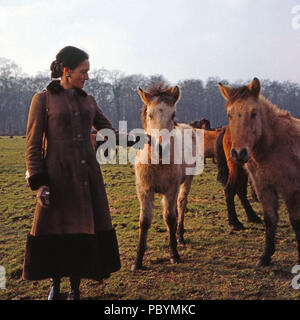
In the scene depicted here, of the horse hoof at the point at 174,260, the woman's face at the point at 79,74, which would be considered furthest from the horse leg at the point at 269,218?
the woman's face at the point at 79,74

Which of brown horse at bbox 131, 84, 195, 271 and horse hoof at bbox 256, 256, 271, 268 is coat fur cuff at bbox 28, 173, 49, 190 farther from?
horse hoof at bbox 256, 256, 271, 268

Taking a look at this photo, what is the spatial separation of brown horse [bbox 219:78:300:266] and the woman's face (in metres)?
1.69

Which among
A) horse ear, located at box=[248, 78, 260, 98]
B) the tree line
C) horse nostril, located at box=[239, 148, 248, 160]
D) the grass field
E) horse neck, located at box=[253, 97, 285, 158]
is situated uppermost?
the tree line

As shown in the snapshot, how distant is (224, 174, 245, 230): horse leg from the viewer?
5363 millimetres

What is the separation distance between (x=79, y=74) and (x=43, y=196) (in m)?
1.19

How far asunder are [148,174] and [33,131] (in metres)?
1.69

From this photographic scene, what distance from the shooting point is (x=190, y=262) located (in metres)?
4.02

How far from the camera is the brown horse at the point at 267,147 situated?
3217mm

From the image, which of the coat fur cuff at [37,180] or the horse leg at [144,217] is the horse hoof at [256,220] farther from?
the coat fur cuff at [37,180]

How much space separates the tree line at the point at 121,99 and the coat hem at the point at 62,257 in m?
46.7

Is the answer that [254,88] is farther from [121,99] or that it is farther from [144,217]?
[121,99]

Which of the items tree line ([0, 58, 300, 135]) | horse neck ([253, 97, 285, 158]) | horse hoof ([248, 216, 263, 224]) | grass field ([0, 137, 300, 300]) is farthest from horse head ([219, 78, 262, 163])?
tree line ([0, 58, 300, 135])

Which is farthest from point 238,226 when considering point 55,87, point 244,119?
point 55,87
